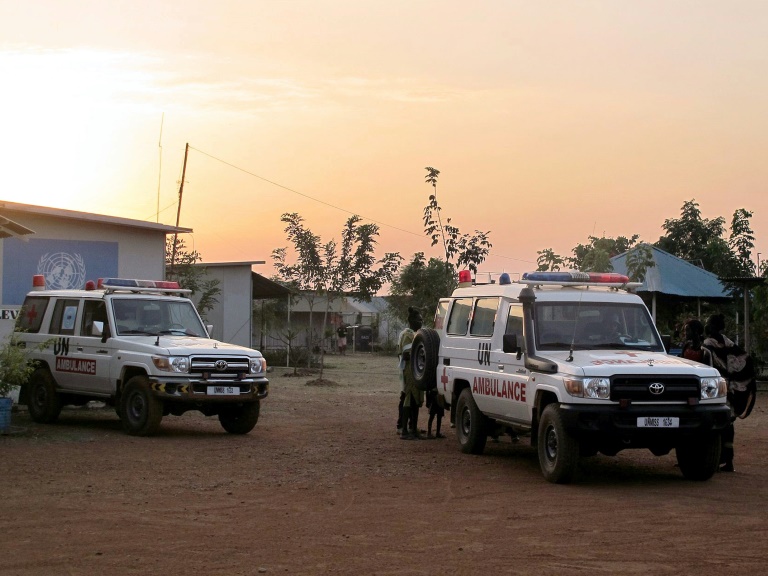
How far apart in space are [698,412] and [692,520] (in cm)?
193

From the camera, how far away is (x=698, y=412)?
10406mm

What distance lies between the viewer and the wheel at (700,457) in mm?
10727

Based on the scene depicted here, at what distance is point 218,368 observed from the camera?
1468cm

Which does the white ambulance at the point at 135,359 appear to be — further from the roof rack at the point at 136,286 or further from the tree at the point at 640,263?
the tree at the point at 640,263

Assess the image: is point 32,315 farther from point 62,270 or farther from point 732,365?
point 732,365

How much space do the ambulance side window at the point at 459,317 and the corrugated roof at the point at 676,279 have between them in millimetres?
18481

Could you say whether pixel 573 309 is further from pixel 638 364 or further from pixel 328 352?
pixel 328 352

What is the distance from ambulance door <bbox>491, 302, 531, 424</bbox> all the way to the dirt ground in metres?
0.70

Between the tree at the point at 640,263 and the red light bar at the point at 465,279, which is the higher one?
the tree at the point at 640,263

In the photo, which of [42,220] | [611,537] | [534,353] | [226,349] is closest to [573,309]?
[534,353]

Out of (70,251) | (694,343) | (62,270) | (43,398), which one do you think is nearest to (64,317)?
(43,398)

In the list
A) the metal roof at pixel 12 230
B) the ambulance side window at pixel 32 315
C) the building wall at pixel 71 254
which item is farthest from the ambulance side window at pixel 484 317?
the building wall at pixel 71 254

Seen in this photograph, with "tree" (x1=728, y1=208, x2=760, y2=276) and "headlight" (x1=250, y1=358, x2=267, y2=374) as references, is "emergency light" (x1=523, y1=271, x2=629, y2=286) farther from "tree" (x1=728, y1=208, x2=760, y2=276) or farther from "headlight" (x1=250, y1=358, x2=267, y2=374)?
"tree" (x1=728, y1=208, x2=760, y2=276)

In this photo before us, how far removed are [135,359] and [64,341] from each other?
2017 millimetres
